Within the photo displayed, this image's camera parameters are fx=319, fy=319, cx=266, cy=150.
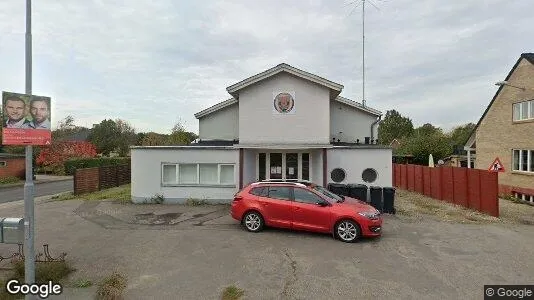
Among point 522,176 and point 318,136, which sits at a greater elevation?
point 318,136

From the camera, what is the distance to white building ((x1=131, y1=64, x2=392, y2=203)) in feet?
43.8

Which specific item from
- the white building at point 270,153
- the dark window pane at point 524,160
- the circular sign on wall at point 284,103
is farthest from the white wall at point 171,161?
the dark window pane at point 524,160

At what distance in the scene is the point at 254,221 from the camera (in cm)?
930

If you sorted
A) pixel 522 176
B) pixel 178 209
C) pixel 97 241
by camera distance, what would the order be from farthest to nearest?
pixel 522 176 < pixel 178 209 < pixel 97 241

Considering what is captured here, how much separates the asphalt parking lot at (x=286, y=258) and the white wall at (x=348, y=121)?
6.39m

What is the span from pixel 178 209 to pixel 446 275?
9.59 m

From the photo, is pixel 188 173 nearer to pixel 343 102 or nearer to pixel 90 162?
pixel 343 102

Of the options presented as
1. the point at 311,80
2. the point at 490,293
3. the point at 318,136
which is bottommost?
the point at 490,293

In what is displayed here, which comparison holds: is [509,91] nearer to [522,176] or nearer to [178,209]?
[522,176]

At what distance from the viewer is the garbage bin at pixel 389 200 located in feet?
39.8

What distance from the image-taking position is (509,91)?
19375 mm

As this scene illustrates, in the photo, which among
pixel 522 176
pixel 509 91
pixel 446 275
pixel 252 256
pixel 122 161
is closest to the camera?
pixel 446 275

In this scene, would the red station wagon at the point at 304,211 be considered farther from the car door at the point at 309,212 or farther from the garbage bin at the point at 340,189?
the garbage bin at the point at 340,189

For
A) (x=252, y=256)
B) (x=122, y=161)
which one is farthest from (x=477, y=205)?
(x=122, y=161)
